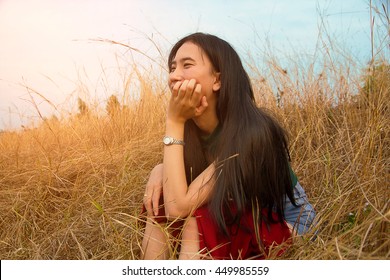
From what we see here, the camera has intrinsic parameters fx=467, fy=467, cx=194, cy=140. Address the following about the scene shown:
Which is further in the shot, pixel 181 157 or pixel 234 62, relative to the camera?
pixel 234 62

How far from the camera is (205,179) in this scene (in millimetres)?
1475

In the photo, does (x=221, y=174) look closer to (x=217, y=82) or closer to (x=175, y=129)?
(x=175, y=129)

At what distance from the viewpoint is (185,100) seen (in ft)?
5.09

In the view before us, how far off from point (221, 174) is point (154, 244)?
1.04ft

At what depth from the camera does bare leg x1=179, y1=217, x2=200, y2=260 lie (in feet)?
4.59

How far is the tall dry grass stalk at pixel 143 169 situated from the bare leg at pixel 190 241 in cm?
16

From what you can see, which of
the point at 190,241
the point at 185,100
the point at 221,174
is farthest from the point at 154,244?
the point at 185,100

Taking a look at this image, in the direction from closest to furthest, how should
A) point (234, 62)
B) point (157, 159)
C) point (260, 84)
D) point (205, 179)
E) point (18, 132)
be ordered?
1. point (205, 179)
2. point (234, 62)
3. point (157, 159)
4. point (260, 84)
5. point (18, 132)

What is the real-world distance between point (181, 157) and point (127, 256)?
37 cm

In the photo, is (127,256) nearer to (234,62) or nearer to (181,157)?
(181,157)
